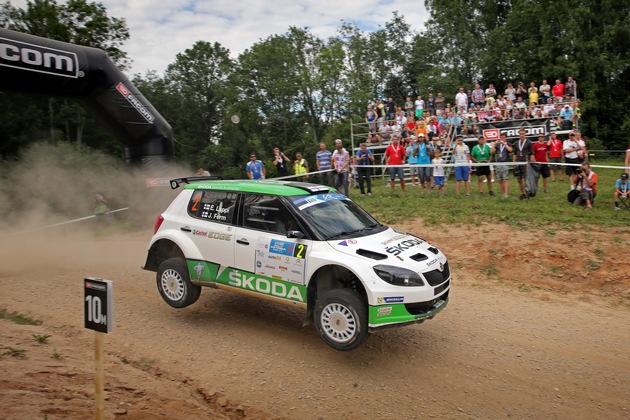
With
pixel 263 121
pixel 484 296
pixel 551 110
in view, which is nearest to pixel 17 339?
pixel 484 296

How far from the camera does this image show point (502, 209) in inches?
481

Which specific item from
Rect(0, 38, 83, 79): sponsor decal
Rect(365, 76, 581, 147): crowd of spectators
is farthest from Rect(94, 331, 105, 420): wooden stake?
Rect(365, 76, 581, 147): crowd of spectators

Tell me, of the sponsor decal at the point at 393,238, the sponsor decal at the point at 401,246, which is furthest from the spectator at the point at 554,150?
the sponsor decal at the point at 401,246

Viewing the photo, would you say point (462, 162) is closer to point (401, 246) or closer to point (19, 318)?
point (401, 246)

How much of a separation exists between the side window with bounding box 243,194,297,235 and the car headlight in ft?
4.51

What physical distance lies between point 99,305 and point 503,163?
11.6 metres

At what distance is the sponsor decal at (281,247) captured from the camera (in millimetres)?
6279

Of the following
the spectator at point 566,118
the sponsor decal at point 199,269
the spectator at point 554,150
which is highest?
the spectator at point 566,118

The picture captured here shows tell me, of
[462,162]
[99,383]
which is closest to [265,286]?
[99,383]

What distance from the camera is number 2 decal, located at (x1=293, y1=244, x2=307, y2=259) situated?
6.16 metres

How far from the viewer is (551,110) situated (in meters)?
21.5

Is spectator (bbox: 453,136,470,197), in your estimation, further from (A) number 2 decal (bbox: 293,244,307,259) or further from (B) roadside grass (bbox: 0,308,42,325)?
(B) roadside grass (bbox: 0,308,42,325)

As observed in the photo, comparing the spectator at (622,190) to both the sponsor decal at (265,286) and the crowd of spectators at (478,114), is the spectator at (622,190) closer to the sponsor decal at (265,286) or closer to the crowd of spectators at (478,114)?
the crowd of spectators at (478,114)

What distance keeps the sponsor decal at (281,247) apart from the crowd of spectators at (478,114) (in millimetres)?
14001
